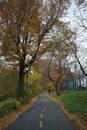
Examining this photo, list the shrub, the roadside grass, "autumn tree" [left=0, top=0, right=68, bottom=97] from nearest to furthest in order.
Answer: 1. the roadside grass
2. the shrub
3. "autumn tree" [left=0, top=0, right=68, bottom=97]

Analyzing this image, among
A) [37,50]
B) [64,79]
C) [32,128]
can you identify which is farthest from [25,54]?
[64,79]

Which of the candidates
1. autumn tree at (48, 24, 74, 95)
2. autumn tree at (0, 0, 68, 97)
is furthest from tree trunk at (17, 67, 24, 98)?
autumn tree at (48, 24, 74, 95)

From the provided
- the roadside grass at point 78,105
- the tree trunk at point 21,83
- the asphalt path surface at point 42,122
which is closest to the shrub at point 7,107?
the asphalt path surface at point 42,122

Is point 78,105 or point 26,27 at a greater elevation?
point 26,27

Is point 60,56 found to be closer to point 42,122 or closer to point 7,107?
point 7,107

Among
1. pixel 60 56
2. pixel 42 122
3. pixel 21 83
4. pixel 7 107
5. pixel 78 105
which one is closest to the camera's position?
pixel 42 122

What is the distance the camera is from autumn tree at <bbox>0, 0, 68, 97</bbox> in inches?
1399

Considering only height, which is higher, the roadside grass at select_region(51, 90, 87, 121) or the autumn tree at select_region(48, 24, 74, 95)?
the autumn tree at select_region(48, 24, 74, 95)

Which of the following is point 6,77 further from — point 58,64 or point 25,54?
point 58,64

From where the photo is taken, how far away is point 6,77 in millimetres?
54906

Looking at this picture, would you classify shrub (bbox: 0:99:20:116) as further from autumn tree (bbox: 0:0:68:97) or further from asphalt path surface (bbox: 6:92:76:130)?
autumn tree (bbox: 0:0:68:97)

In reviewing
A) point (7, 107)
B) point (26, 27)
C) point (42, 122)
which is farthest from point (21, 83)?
point (42, 122)

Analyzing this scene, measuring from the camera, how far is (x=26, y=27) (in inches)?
1437

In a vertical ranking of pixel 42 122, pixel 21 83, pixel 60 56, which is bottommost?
pixel 42 122
